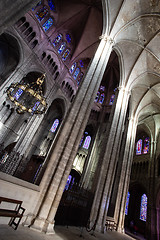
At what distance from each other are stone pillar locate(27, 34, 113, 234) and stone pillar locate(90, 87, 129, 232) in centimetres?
356

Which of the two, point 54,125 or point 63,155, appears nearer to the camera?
point 63,155

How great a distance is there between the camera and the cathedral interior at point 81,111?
495 centimetres

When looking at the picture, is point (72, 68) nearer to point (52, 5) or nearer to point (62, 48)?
point (62, 48)

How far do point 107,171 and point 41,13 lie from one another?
55.6 feet

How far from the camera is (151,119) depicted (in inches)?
707

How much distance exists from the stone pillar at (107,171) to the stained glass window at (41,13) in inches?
477

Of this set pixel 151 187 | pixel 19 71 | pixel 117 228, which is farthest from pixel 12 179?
pixel 151 187

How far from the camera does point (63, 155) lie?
502 cm

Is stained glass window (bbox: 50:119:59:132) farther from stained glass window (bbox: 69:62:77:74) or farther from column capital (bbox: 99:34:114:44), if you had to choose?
column capital (bbox: 99:34:114:44)

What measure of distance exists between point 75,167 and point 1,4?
54.7 ft

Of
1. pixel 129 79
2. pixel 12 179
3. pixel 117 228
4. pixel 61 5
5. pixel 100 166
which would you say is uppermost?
Answer: pixel 61 5

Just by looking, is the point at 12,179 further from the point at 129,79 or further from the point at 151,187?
the point at 151,187

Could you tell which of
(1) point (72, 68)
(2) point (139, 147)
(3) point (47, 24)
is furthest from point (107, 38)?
(2) point (139, 147)

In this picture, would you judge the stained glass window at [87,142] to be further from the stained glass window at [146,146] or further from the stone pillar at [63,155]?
the stone pillar at [63,155]
